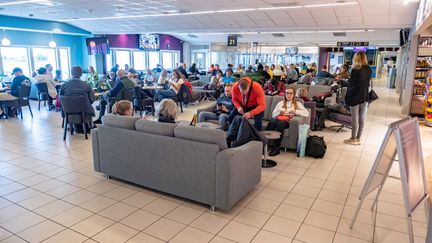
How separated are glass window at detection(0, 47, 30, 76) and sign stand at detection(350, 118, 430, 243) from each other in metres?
13.4

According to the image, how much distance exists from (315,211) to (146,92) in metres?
6.70

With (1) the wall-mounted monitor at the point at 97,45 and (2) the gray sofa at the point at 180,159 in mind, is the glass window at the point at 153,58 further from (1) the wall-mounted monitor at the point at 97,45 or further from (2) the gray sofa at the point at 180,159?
(2) the gray sofa at the point at 180,159

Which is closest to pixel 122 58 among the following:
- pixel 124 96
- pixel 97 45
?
pixel 97 45

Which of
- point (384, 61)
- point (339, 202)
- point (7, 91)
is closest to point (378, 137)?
point (339, 202)

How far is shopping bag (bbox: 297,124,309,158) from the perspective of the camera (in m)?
4.99

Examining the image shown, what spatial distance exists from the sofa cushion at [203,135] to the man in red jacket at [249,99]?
58.7 inches

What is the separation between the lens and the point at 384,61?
2950 cm

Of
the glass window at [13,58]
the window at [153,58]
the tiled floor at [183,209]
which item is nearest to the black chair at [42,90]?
the glass window at [13,58]

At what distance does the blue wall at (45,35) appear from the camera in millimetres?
11961

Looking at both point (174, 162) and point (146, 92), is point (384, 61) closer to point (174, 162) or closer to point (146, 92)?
point (146, 92)

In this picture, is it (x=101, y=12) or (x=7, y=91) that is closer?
(x=7, y=91)

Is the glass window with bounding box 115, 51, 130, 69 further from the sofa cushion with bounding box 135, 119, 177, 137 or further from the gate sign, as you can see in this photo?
the sofa cushion with bounding box 135, 119, 177, 137

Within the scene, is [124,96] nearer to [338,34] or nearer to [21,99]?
[21,99]

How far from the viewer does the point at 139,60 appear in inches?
727
